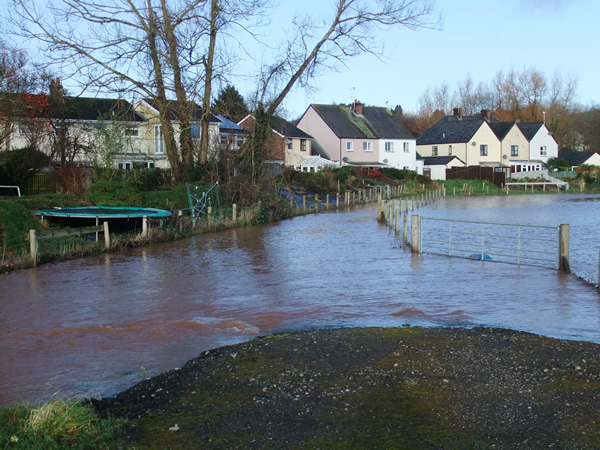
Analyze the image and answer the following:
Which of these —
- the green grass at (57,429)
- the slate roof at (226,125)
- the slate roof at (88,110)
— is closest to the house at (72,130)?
the slate roof at (88,110)

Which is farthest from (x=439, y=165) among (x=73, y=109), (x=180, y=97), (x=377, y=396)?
(x=377, y=396)

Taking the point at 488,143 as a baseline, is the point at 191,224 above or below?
below

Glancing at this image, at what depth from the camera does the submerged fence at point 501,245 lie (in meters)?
18.3

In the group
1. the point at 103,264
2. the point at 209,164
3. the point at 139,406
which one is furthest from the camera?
the point at 209,164

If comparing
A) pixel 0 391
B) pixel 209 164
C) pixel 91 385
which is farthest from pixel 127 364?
pixel 209 164

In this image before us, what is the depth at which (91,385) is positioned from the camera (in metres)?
9.01

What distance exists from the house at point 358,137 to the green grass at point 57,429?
7290 cm

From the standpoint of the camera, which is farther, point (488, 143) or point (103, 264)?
point (488, 143)

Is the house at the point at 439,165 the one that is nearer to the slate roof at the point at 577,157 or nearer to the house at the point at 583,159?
the house at the point at 583,159

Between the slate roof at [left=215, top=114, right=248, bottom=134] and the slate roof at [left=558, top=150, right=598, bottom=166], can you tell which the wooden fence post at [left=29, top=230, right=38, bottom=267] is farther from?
the slate roof at [left=558, top=150, right=598, bottom=166]

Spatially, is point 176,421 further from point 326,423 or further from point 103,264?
point 103,264

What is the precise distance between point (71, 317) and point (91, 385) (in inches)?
196

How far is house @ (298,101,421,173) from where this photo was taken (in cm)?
7906

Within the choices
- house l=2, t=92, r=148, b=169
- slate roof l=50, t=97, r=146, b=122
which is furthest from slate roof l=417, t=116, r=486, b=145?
house l=2, t=92, r=148, b=169
